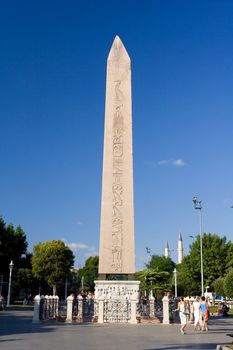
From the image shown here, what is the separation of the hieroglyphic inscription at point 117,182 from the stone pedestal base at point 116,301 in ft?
4.74

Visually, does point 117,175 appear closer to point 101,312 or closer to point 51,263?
point 101,312

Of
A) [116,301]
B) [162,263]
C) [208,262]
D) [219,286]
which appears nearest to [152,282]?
[219,286]

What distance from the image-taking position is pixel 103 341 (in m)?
12.2

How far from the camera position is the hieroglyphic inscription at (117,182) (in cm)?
2036

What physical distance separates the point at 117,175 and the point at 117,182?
1.08 feet

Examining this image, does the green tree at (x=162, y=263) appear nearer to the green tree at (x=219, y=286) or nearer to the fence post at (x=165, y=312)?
the green tree at (x=219, y=286)

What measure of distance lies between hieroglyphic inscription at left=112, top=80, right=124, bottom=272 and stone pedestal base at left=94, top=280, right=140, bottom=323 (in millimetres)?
1443

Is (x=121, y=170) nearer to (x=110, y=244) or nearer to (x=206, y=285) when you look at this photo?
(x=110, y=244)

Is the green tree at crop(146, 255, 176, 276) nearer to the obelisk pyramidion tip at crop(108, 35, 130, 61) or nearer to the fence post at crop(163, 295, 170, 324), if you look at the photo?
the fence post at crop(163, 295, 170, 324)

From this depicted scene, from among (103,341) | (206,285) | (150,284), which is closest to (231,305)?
(206,285)

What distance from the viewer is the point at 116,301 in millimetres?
20766

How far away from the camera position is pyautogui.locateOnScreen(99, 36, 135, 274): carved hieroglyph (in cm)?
2038

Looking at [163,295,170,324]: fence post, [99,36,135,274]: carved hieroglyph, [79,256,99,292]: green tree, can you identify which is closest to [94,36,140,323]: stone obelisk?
[99,36,135,274]: carved hieroglyph

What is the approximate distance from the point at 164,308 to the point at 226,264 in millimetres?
33655
